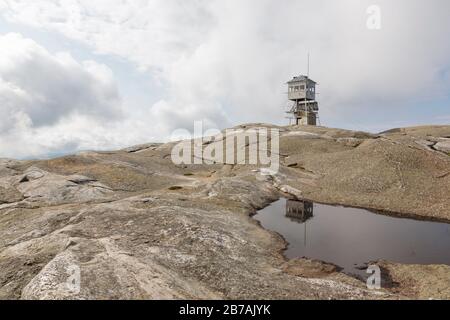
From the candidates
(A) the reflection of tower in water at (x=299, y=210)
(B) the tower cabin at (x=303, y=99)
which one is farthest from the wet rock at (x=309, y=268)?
(B) the tower cabin at (x=303, y=99)

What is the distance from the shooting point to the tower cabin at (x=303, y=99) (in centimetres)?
13975

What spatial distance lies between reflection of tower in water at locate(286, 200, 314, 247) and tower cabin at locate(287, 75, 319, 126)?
305ft

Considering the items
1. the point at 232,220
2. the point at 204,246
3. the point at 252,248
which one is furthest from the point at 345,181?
the point at 204,246

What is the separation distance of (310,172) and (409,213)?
82.3 feet

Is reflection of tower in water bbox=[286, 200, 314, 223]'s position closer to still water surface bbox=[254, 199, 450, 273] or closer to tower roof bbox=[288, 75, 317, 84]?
still water surface bbox=[254, 199, 450, 273]

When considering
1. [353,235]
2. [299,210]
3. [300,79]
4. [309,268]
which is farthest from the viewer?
[300,79]

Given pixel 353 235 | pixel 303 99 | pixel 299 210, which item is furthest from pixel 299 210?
pixel 303 99

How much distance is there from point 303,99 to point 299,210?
101732 millimetres

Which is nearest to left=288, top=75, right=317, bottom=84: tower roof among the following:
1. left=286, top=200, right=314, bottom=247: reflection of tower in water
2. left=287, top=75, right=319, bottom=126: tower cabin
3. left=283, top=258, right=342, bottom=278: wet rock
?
left=287, top=75, right=319, bottom=126: tower cabin

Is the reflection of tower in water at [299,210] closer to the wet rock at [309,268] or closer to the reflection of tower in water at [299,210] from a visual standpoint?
the reflection of tower in water at [299,210]

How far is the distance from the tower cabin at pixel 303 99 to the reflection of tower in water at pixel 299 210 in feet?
305

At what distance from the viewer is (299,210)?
159 ft

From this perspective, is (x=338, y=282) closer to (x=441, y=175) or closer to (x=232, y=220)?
(x=232, y=220)

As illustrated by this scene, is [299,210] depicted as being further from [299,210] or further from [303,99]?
[303,99]
